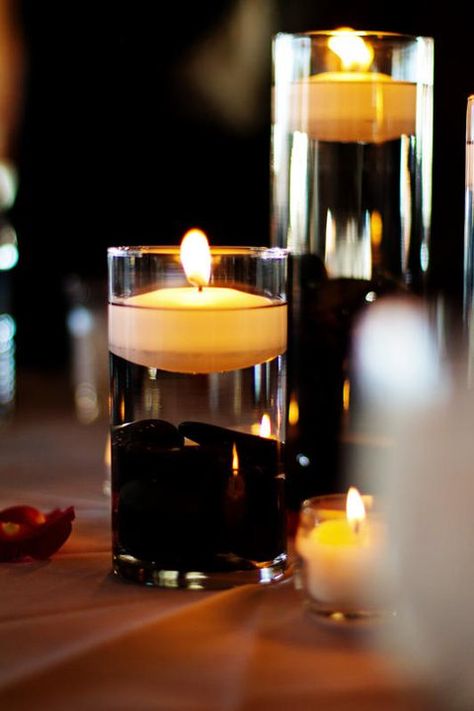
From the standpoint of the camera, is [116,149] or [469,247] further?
[116,149]

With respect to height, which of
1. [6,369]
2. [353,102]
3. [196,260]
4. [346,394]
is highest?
[353,102]

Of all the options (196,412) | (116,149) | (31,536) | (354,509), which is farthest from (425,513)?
(116,149)

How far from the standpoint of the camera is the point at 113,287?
766mm

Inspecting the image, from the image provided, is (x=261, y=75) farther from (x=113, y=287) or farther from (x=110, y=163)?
(x=113, y=287)

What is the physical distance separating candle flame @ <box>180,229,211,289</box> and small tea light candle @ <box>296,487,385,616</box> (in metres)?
0.16

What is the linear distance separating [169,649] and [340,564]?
0.11 meters

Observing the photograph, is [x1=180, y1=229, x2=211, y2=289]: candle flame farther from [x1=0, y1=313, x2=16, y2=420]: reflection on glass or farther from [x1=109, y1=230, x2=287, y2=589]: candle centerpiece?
[x1=0, y1=313, x2=16, y2=420]: reflection on glass

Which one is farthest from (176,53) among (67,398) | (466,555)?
(466,555)

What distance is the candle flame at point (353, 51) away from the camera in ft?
2.89

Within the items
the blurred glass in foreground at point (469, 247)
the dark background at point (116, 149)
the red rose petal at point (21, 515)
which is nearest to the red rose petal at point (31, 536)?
the red rose petal at point (21, 515)

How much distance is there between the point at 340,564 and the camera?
0.67m

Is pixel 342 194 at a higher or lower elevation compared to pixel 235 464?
higher

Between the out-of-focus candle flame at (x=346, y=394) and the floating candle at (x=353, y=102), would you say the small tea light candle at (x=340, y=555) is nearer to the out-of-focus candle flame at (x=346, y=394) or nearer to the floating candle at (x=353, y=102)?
the out-of-focus candle flame at (x=346, y=394)

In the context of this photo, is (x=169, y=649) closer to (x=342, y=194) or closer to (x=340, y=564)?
(x=340, y=564)
